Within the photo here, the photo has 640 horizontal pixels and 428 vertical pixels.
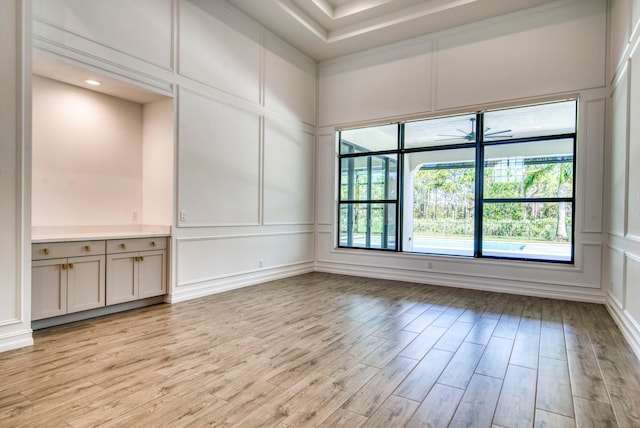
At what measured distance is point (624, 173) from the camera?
12.2 feet

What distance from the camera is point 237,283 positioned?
5324 mm

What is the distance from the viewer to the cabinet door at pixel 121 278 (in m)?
3.82

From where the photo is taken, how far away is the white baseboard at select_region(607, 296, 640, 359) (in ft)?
9.80

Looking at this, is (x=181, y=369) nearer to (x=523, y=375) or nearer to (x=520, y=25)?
(x=523, y=375)

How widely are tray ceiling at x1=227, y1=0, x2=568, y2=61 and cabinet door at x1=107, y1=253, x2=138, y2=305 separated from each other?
376 centimetres

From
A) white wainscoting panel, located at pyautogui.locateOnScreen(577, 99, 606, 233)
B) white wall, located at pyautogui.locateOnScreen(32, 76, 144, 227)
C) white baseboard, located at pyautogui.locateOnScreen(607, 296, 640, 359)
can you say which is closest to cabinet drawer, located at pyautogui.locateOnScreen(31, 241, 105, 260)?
white wall, located at pyautogui.locateOnScreen(32, 76, 144, 227)

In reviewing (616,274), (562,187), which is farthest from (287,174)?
(616,274)

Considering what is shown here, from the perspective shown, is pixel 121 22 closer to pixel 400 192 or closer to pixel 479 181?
pixel 400 192

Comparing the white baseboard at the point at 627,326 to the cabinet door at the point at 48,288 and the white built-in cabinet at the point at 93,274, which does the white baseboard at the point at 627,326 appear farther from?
the cabinet door at the point at 48,288

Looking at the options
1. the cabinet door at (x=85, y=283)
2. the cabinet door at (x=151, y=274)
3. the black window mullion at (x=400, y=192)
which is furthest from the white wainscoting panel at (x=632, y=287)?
the cabinet door at (x=85, y=283)

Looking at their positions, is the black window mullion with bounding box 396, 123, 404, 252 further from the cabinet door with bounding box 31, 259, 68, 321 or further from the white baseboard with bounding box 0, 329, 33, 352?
the white baseboard with bounding box 0, 329, 33, 352

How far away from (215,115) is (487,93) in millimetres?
4015

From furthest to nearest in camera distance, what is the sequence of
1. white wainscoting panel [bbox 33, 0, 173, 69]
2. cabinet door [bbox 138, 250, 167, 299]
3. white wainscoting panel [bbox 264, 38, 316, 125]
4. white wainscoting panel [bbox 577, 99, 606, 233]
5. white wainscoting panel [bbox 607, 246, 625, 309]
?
white wainscoting panel [bbox 264, 38, 316, 125]
white wainscoting panel [bbox 577, 99, 606, 233]
cabinet door [bbox 138, 250, 167, 299]
white wainscoting panel [bbox 607, 246, 625, 309]
white wainscoting panel [bbox 33, 0, 173, 69]

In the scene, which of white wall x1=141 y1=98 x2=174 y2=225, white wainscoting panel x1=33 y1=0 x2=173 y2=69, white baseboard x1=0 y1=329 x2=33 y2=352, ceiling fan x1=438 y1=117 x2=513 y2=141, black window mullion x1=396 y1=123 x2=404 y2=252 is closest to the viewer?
white baseboard x1=0 y1=329 x2=33 y2=352
